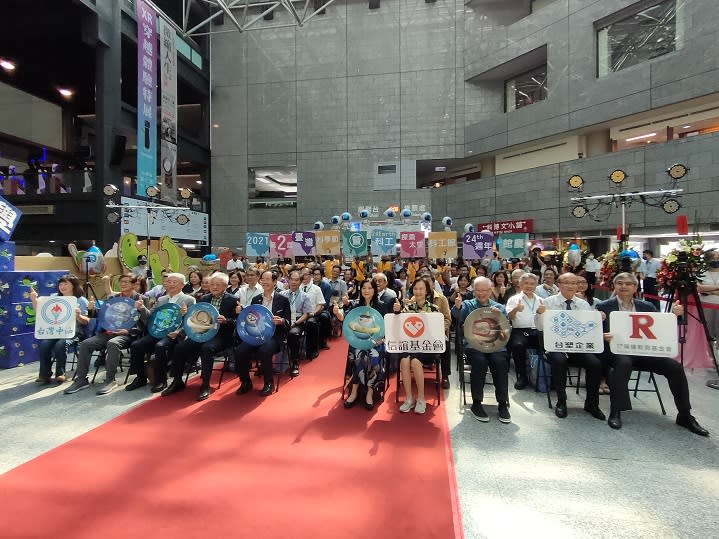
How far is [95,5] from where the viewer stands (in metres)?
12.9

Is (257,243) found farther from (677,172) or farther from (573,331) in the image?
(677,172)

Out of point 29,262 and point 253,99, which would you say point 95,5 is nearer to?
point 253,99

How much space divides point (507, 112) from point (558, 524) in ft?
57.9

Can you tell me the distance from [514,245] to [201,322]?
8.91 metres

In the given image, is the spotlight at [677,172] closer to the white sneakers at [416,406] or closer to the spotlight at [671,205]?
the spotlight at [671,205]

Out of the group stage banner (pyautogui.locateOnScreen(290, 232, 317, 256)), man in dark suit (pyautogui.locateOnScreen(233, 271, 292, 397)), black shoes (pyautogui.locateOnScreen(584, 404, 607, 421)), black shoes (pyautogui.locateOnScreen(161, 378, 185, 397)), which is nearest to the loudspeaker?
stage banner (pyautogui.locateOnScreen(290, 232, 317, 256))

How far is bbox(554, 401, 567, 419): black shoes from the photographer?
12.2ft

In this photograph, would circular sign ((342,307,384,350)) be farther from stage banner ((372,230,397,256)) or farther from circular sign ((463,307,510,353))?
stage banner ((372,230,397,256))

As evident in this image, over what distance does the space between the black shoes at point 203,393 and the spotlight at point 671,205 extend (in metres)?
13.2

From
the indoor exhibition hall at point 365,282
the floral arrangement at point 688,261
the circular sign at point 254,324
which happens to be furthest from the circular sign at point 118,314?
the floral arrangement at point 688,261

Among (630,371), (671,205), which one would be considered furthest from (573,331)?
(671,205)

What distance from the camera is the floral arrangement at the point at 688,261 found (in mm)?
4434

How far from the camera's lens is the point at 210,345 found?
4410 mm

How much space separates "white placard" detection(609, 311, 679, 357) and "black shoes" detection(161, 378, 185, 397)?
475cm
